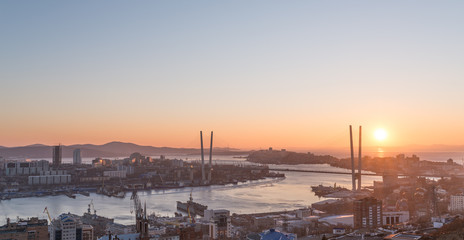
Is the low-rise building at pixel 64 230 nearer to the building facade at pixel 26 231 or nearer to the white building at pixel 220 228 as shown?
the building facade at pixel 26 231

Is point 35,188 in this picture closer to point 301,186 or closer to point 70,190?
point 70,190

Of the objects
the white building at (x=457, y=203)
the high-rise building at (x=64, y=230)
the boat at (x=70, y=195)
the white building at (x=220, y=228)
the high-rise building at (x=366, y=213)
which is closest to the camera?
the high-rise building at (x=64, y=230)

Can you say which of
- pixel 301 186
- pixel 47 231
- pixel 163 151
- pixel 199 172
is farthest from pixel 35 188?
pixel 163 151

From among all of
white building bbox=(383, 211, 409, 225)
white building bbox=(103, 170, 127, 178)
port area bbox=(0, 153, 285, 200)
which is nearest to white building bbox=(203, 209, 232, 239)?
white building bbox=(383, 211, 409, 225)

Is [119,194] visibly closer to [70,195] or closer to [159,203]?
[70,195]

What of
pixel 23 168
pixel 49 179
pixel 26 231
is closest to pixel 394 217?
pixel 26 231

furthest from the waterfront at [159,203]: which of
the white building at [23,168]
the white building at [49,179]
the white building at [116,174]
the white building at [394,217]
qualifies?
the white building at [23,168]

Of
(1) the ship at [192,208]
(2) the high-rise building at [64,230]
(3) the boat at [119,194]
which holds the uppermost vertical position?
(2) the high-rise building at [64,230]

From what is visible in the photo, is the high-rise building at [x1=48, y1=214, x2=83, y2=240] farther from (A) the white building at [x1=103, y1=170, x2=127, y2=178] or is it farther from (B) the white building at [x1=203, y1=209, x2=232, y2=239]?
(A) the white building at [x1=103, y1=170, x2=127, y2=178]
